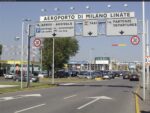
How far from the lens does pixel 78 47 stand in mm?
102125

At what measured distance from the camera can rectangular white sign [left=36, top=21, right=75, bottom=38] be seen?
A: 4216 cm

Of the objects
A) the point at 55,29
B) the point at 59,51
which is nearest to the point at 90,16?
the point at 55,29

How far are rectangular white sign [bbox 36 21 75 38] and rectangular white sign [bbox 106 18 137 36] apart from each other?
3.92 m

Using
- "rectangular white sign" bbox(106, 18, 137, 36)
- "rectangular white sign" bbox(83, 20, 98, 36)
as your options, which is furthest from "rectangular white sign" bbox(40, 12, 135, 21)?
"rectangular white sign" bbox(83, 20, 98, 36)

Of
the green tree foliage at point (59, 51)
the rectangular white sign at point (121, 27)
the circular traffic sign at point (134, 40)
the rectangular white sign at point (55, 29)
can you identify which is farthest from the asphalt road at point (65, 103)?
the green tree foliage at point (59, 51)

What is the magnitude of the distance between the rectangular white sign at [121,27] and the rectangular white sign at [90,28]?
1.34 meters

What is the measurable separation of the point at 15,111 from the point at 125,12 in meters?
25.5

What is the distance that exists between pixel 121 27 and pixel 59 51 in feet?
178

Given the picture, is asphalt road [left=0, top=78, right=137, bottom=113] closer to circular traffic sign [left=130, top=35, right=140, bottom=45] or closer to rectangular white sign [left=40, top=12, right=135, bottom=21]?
circular traffic sign [left=130, top=35, right=140, bottom=45]

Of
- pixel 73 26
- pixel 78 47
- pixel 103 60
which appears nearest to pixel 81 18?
pixel 73 26

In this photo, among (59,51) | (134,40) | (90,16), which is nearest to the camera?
(134,40)

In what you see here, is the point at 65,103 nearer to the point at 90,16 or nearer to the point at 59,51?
the point at 90,16

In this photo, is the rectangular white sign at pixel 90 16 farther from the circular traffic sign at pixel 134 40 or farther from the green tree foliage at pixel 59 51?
the green tree foliage at pixel 59 51

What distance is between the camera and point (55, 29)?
42656 millimetres
